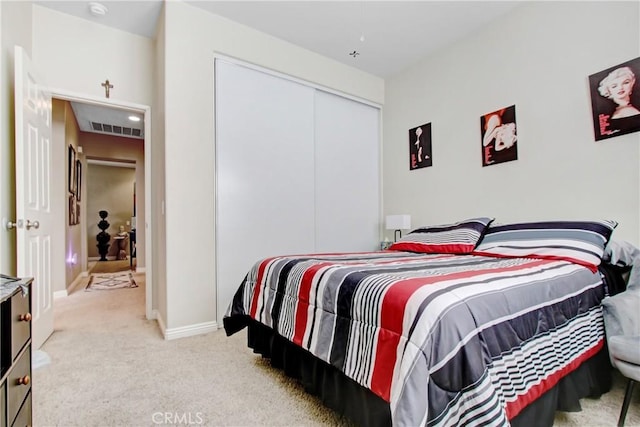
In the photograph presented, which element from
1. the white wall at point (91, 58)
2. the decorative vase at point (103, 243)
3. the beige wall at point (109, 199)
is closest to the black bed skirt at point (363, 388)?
the white wall at point (91, 58)

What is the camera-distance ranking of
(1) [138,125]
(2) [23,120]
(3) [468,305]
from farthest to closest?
(1) [138,125] < (2) [23,120] < (3) [468,305]

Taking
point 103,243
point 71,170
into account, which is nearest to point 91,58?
point 71,170

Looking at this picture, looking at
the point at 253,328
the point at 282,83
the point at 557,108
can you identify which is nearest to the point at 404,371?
the point at 253,328

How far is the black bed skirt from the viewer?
122 centimetres

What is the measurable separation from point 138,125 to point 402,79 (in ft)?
13.1

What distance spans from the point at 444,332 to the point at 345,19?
111 inches

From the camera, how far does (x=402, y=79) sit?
12.3 feet

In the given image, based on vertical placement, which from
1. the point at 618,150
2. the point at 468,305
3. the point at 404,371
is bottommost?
the point at 404,371

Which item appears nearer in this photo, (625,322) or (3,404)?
(3,404)

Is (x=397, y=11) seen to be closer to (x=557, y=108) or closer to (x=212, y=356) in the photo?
(x=557, y=108)

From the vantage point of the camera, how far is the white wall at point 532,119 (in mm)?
2160

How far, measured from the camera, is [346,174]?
369 centimetres

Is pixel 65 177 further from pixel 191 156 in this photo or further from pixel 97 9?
pixel 191 156

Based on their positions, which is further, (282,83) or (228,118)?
(282,83)
